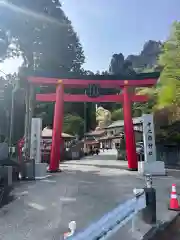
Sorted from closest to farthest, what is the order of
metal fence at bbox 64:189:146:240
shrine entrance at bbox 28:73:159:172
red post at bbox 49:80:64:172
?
1. metal fence at bbox 64:189:146:240
2. red post at bbox 49:80:64:172
3. shrine entrance at bbox 28:73:159:172

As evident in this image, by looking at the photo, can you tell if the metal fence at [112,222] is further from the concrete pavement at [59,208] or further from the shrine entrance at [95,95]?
the shrine entrance at [95,95]

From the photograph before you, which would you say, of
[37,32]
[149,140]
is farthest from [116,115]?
[149,140]

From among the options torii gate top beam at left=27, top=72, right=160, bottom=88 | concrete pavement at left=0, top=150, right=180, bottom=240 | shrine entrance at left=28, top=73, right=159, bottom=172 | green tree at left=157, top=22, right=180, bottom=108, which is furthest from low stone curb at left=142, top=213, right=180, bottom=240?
torii gate top beam at left=27, top=72, right=160, bottom=88

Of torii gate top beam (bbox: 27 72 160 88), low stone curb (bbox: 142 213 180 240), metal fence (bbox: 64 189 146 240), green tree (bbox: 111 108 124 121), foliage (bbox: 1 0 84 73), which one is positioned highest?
foliage (bbox: 1 0 84 73)

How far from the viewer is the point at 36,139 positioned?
43.2 feet

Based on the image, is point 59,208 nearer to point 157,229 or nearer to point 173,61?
point 157,229

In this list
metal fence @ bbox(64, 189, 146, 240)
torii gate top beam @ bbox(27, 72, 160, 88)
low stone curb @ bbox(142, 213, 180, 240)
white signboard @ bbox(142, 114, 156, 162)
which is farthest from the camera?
torii gate top beam @ bbox(27, 72, 160, 88)

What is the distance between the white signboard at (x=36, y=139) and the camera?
1302 centimetres

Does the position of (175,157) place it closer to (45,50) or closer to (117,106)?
(45,50)

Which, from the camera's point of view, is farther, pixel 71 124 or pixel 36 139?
pixel 71 124

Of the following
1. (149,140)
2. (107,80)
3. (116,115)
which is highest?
(116,115)

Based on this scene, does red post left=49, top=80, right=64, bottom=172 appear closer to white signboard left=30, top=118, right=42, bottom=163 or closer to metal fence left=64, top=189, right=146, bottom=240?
white signboard left=30, top=118, right=42, bottom=163

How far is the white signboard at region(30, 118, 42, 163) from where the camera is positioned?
13.0 metres

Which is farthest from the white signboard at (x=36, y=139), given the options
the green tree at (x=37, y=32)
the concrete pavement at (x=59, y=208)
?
the concrete pavement at (x=59, y=208)
